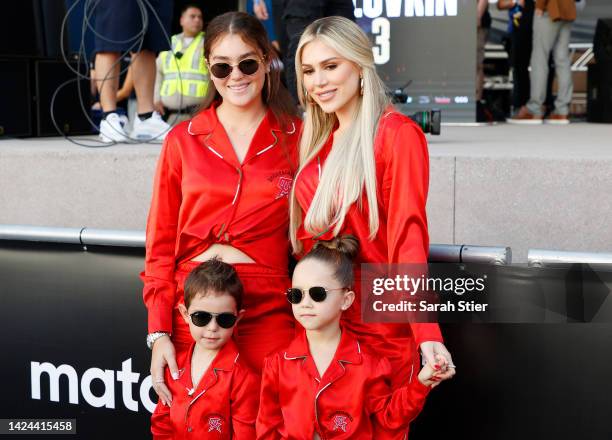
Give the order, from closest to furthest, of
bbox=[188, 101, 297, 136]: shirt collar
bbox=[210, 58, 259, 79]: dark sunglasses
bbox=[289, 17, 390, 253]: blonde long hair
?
bbox=[289, 17, 390, 253]: blonde long hair, bbox=[210, 58, 259, 79]: dark sunglasses, bbox=[188, 101, 297, 136]: shirt collar

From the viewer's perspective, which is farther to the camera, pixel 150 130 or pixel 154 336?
pixel 150 130

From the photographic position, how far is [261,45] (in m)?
3.16

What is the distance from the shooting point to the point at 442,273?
3.13 meters

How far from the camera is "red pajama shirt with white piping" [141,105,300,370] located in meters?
3.10

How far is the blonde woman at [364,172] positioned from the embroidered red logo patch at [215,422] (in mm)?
519

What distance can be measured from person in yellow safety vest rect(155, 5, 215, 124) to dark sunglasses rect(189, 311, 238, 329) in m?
4.26

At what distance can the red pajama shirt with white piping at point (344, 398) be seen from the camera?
2770 mm

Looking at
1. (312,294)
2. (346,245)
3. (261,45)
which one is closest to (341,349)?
(312,294)

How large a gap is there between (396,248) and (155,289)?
2.90 ft

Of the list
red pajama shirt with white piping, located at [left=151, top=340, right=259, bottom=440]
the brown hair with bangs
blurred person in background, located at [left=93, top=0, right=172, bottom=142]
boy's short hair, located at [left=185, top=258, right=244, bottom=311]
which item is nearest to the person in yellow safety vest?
blurred person in background, located at [left=93, top=0, right=172, bottom=142]

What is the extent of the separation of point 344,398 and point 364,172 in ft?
2.21

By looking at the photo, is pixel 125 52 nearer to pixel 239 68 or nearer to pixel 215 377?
pixel 239 68

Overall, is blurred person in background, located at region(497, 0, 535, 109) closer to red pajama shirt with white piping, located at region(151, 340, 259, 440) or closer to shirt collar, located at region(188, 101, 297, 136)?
shirt collar, located at region(188, 101, 297, 136)

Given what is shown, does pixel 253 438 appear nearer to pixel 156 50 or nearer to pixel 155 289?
pixel 155 289
